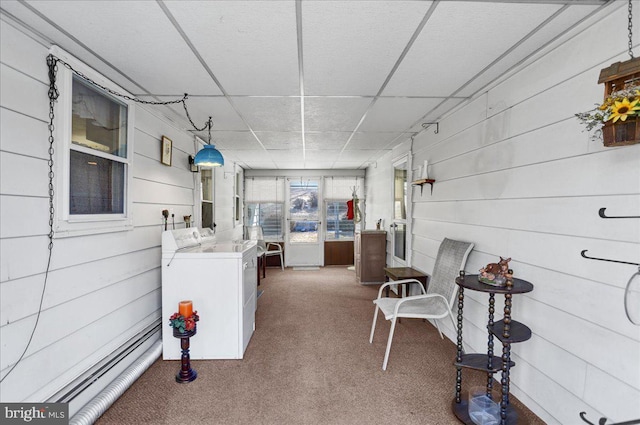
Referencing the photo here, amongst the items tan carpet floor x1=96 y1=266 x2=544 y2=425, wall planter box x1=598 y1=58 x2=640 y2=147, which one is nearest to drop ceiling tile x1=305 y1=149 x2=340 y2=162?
tan carpet floor x1=96 y1=266 x2=544 y2=425

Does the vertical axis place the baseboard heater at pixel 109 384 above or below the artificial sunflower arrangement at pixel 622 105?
below

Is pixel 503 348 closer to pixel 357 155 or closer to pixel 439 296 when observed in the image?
pixel 439 296

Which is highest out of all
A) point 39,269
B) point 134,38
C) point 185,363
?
point 134,38

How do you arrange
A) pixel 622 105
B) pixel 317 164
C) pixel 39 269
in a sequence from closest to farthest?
pixel 622 105
pixel 39 269
pixel 317 164

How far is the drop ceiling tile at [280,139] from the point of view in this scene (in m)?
3.89

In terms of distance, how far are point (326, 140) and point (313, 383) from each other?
3.05 metres

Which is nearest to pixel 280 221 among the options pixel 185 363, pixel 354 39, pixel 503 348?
pixel 185 363

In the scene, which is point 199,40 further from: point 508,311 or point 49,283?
point 508,311

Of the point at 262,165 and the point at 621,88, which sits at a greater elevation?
the point at 262,165

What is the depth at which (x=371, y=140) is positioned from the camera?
4.34m

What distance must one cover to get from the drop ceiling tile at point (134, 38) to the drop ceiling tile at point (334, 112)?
0.96 m

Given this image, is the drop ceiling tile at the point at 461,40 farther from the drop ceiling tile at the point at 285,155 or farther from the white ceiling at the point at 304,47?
the drop ceiling tile at the point at 285,155

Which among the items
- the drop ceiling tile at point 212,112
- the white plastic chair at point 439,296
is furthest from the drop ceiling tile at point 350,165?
the white plastic chair at point 439,296

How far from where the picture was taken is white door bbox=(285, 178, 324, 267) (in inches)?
274
